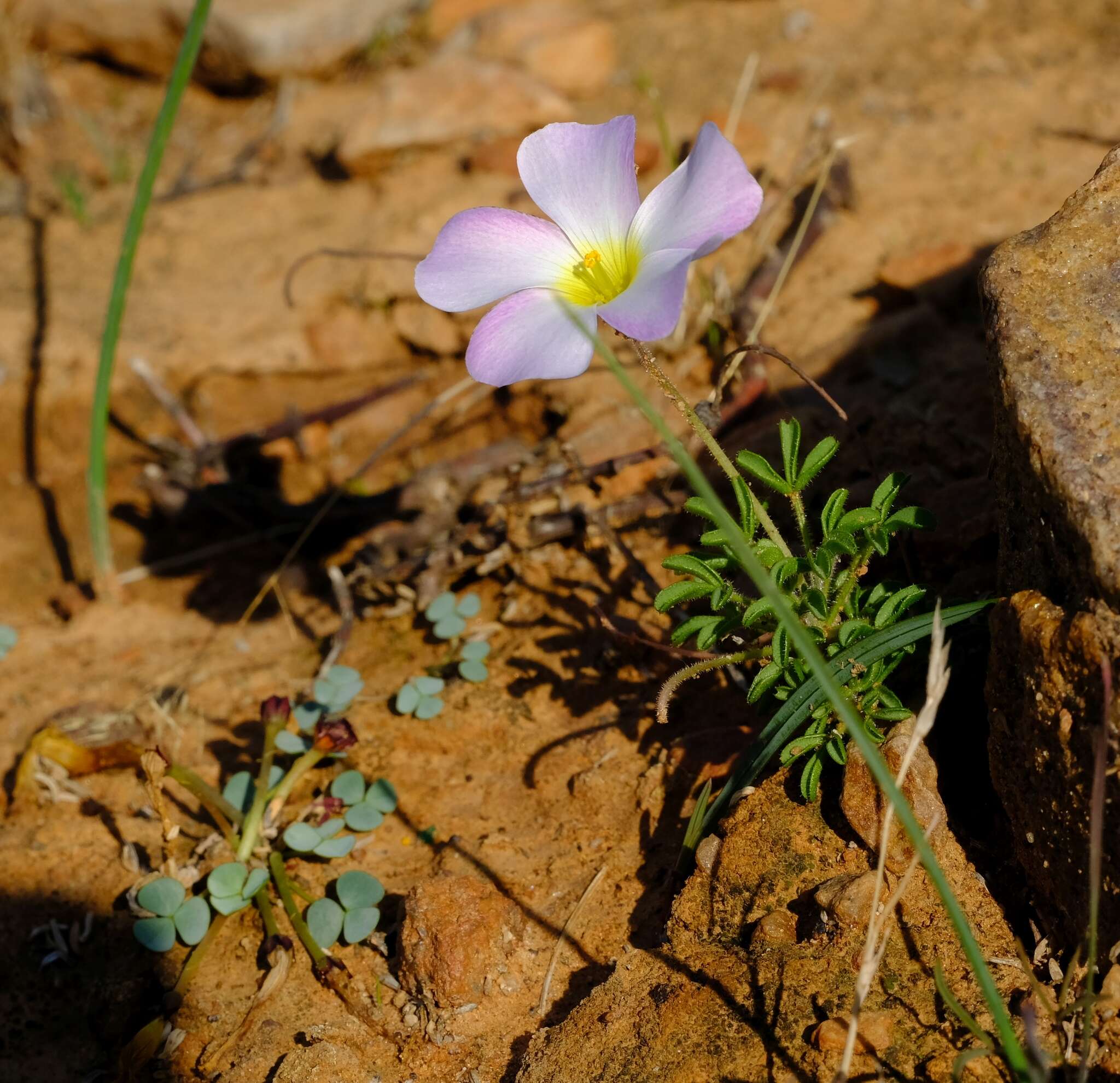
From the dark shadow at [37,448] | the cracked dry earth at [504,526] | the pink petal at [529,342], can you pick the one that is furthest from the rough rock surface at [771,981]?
the dark shadow at [37,448]

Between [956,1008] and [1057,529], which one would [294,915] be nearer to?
[956,1008]

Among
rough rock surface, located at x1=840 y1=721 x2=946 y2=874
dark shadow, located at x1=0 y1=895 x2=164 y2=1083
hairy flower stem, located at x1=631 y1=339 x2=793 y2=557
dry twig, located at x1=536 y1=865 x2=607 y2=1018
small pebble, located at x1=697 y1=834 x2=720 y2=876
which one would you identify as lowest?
dark shadow, located at x1=0 y1=895 x2=164 y2=1083

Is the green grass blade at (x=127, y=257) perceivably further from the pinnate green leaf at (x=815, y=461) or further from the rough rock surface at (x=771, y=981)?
the rough rock surface at (x=771, y=981)

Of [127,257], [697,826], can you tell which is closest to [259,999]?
[697,826]

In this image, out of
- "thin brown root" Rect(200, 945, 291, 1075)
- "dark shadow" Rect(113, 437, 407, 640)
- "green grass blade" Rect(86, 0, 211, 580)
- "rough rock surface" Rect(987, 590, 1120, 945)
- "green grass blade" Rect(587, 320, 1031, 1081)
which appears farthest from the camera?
"dark shadow" Rect(113, 437, 407, 640)

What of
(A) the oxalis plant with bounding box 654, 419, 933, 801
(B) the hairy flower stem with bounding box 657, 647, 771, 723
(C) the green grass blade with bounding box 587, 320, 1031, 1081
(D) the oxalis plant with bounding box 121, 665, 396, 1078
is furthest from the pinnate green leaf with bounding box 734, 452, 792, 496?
(D) the oxalis plant with bounding box 121, 665, 396, 1078

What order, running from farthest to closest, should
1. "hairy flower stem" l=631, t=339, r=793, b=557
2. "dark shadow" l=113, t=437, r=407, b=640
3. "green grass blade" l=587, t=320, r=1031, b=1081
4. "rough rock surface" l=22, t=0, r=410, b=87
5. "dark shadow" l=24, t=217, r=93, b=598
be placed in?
"rough rock surface" l=22, t=0, r=410, b=87 → "dark shadow" l=24, t=217, r=93, b=598 → "dark shadow" l=113, t=437, r=407, b=640 → "hairy flower stem" l=631, t=339, r=793, b=557 → "green grass blade" l=587, t=320, r=1031, b=1081

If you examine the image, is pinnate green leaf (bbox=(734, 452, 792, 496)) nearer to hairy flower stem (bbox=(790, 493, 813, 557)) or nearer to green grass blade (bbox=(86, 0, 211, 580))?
hairy flower stem (bbox=(790, 493, 813, 557))
